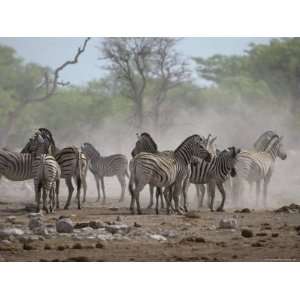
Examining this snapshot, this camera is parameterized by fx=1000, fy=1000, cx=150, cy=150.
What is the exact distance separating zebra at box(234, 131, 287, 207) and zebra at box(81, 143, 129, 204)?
2.08m

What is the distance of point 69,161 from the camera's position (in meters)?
17.3

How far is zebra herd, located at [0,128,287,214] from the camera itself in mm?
16312

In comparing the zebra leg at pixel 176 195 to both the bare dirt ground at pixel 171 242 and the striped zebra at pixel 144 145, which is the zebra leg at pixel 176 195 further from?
the striped zebra at pixel 144 145

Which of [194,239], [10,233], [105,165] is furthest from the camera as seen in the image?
[105,165]

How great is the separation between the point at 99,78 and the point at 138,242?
3.88m

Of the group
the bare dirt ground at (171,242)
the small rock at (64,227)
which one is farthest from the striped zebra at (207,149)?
the small rock at (64,227)

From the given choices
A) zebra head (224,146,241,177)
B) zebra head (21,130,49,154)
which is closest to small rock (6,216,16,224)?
zebra head (21,130,49,154)

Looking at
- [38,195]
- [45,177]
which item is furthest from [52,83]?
[38,195]

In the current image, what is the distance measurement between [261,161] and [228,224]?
2985 millimetres

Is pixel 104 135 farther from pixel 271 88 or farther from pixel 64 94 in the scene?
pixel 271 88

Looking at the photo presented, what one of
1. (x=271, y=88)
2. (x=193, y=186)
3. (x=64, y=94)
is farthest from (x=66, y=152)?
(x=271, y=88)

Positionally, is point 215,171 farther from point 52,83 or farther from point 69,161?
point 52,83

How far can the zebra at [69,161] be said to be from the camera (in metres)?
17.2

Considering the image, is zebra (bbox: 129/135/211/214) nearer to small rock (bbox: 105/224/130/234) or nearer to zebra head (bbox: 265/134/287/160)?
small rock (bbox: 105/224/130/234)
